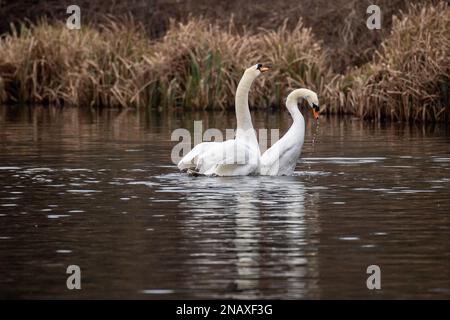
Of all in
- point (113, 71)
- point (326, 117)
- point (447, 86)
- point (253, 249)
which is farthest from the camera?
point (113, 71)

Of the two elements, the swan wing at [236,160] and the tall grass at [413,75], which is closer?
the swan wing at [236,160]

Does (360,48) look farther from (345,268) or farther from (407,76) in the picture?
(345,268)

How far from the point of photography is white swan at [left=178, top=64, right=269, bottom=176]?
16234mm

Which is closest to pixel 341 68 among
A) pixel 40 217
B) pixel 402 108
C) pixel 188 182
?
pixel 402 108

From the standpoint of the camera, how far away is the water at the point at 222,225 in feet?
31.3

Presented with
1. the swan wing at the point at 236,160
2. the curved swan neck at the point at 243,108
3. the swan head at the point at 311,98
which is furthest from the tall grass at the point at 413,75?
the swan wing at the point at 236,160

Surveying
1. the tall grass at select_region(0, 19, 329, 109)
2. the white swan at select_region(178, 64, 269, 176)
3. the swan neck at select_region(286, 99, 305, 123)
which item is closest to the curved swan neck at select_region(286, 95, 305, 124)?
the swan neck at select_region(286, 99, 305, 123)

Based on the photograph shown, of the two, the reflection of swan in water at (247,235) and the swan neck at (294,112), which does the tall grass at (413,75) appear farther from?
the reflection of swan in water at (247,235)

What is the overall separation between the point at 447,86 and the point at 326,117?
4.14 metres

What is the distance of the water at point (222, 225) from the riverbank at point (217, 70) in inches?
235

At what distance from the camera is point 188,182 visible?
637 inches

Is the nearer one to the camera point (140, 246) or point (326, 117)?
point (140, 246)

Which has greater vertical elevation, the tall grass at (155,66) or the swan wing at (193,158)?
the tall grass at (155,66)

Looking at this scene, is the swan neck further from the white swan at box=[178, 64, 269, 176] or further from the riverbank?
the riverbank
